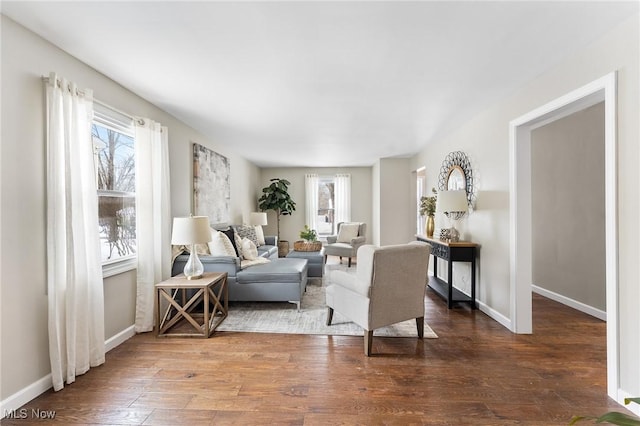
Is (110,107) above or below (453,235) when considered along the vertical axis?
above

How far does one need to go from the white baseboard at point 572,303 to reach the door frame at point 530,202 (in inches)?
42.8

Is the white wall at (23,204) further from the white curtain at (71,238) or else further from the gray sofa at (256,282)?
the gray sofa at (256,282)

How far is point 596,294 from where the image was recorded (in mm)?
3312

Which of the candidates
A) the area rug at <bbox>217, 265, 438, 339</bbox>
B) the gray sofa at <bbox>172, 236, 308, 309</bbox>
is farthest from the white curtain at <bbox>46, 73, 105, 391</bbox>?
the gray sofa at <bbox>172, 236, 308, 309</bbox>

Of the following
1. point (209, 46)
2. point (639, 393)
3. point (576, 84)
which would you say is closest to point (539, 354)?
point (639, 393)

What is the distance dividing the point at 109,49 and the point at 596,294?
5.27 metres

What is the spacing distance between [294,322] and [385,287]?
3.92 ft

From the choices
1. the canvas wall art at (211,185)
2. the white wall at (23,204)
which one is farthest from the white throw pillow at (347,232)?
the white wall at (23,204)

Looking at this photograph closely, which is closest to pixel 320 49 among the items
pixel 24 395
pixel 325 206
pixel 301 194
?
A: pixel 24 395

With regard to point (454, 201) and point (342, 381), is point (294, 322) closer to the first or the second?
point (342, 381)

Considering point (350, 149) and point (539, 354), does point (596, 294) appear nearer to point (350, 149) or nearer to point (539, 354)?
point (539, 354)

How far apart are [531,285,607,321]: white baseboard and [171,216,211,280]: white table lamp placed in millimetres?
4355

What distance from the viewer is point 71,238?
6.73 ft

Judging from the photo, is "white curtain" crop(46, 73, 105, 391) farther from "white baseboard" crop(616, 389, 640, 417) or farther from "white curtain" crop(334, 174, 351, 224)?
"white curtain" crop(334, 174, 351, 224)
